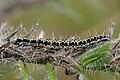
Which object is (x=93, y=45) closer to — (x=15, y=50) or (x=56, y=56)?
(x=56, y=56)

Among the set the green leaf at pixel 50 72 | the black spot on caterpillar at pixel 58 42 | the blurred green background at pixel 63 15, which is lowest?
the green leaf at pixel 50 72

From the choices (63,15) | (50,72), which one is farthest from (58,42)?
(63,15)

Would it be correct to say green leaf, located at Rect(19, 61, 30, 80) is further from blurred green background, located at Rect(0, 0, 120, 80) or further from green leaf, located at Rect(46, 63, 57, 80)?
blurred green background, located at Rect(0, 0, 120, 80)

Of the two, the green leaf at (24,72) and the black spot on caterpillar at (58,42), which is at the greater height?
the black spot on caterpillar at (58,42)

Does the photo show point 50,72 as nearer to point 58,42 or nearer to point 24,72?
point 24,72

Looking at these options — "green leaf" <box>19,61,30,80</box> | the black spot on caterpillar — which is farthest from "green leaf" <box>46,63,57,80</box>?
the black spot on caterpillar

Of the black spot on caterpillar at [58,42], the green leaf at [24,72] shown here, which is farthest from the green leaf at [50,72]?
the black spot on caterpillar at [58,42]

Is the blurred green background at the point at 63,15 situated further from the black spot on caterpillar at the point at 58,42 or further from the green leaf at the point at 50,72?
the green leaf at the point at 50,72

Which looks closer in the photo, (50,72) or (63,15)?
(50,72)

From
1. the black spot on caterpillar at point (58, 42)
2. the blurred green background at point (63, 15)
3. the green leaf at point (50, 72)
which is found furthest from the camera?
the blurred green background at point (63, 15)
